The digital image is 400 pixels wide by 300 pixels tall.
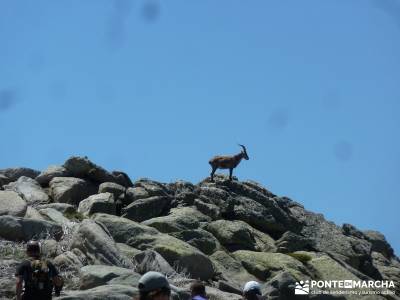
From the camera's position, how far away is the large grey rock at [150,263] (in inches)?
902

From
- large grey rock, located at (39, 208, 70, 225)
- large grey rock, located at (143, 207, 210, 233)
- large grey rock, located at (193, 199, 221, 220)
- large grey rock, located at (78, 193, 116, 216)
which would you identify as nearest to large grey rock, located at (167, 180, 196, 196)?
large grey rock, located at (193, 199, 221, 220)

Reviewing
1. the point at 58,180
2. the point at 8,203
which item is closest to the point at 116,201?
the point at 58,180

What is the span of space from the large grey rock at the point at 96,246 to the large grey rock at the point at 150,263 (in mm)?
418

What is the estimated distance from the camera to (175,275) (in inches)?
912

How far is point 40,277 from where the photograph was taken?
1359cm

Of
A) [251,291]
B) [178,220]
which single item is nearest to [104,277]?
[251,291]

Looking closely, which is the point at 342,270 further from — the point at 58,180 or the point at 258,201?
the point at 58,180

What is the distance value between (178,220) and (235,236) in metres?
3.06

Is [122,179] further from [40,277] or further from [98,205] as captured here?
[40,277]

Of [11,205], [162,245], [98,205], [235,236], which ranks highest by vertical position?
[98,205]

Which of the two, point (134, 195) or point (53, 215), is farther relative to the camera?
point (134, 195)

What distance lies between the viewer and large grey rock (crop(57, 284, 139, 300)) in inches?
664

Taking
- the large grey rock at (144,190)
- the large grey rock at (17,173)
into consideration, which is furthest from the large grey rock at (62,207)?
the large grey rock at (17,173)

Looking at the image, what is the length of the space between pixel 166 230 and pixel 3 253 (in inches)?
341
